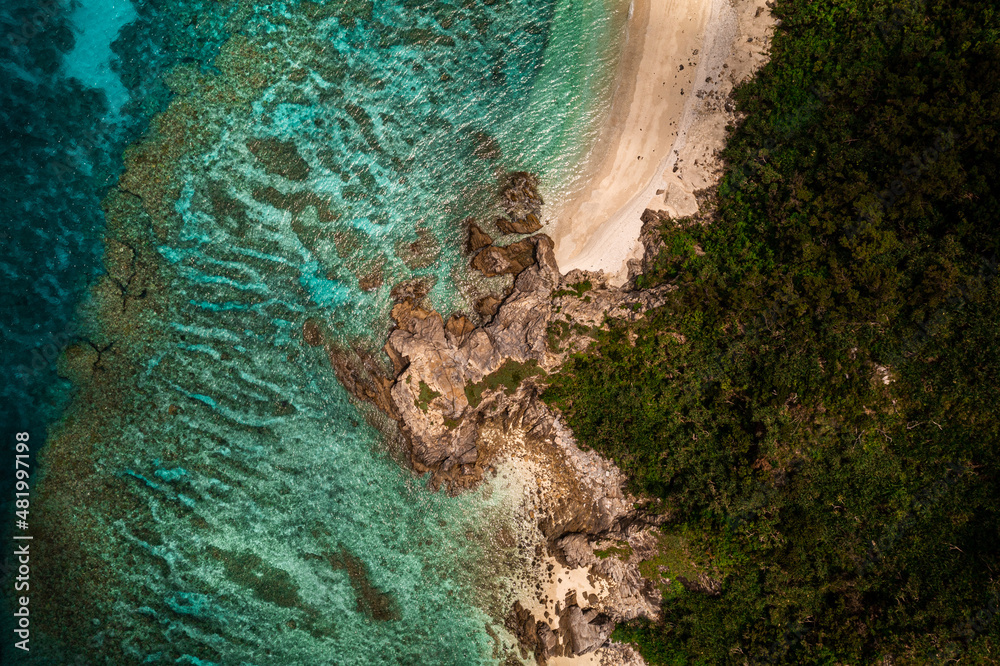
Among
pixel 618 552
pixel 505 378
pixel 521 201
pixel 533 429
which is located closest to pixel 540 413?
pixel 533 429

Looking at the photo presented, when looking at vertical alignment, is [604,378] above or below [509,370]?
below

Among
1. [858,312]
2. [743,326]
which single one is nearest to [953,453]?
[858,312]

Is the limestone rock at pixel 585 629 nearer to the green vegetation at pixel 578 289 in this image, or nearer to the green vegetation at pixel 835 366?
the green vegetation at pixel 835 366

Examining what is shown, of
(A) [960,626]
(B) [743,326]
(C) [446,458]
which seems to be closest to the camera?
(A) [960,626]

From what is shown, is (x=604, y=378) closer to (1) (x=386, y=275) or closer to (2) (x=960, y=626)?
(1) (x=386, y=275)

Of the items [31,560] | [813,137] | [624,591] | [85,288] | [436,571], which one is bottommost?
[624,591]

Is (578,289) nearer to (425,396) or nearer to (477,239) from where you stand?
(477,239)
